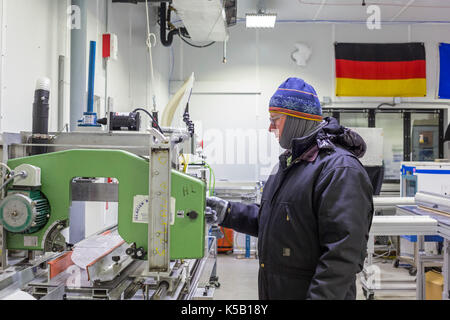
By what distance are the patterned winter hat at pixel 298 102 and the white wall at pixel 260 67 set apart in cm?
429

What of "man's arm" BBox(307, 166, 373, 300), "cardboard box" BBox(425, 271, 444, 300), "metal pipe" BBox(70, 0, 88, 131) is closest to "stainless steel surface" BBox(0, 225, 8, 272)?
"man's arm" BBox(307, 166, 373, 300)

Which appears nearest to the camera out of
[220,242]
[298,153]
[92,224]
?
[298,153]

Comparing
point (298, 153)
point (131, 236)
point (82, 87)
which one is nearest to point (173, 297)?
point (131, 236)

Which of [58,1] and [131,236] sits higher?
[58,1]

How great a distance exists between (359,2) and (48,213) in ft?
16.4

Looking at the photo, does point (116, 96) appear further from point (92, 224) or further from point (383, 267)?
point (383, 267)

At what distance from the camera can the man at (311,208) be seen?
1.13m

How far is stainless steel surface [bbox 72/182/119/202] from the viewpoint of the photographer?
1.15 m

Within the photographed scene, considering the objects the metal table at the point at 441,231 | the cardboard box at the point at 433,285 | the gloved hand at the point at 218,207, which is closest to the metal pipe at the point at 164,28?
the metal table at the point at 441,231

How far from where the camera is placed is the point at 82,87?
2273 mm

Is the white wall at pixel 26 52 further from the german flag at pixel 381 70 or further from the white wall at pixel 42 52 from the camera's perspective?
the german flag at pixel 381 70

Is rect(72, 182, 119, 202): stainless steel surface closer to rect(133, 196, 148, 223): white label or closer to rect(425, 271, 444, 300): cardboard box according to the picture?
rect(133, 196, 148, 223): white label

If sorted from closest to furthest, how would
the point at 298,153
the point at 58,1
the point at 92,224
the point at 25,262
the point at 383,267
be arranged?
1. the point at 25,262
2. the point at 298,153
3. the point at 58,1
4. the point at 92,224
5. the point at 383,267

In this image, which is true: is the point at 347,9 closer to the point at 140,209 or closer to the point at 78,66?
the point at 78,66
